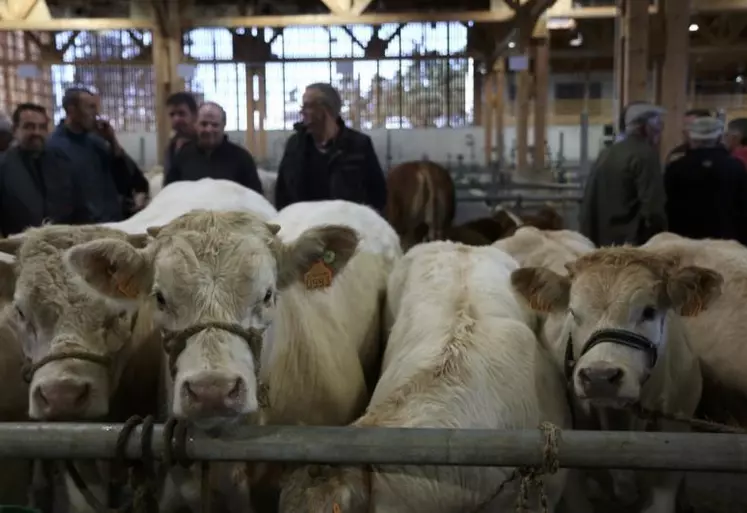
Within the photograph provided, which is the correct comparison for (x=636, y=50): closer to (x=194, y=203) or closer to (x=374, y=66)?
(x=194, y=203)

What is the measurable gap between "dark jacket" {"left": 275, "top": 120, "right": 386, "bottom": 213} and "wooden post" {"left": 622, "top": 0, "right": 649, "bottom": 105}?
2.77 meters

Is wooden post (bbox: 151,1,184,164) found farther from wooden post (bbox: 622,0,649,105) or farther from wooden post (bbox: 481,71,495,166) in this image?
wooden post (bbox: 481,71,495,166)

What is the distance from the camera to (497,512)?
2.37 metres

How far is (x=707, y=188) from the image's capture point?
4.96m

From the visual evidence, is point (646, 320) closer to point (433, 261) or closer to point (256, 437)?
point (433, 261)

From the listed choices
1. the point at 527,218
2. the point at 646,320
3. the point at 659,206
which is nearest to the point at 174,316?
the point at 646,320

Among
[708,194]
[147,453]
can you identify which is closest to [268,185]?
[708,194]

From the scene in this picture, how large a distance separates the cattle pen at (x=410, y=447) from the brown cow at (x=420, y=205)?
482 centimetres

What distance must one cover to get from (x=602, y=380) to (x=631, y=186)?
99.8 inches

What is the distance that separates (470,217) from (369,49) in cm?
735

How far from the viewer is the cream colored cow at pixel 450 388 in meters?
2.12

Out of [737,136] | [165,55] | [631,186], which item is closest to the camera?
[631,186]

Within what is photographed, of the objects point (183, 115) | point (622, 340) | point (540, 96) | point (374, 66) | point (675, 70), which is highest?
point (374, 66)

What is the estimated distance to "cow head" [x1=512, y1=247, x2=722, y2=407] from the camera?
2.57m
